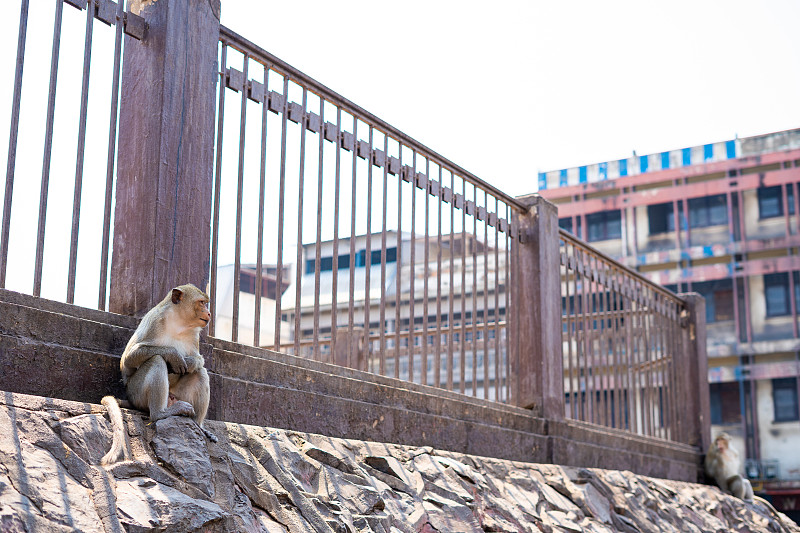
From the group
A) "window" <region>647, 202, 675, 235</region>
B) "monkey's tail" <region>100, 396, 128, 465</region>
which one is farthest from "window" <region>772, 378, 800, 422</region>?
"monkey's tail" <region>100, 396, 128, 465</region>

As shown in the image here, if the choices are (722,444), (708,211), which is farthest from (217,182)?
(708,211)

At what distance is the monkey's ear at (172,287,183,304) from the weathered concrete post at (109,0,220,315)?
286 mm

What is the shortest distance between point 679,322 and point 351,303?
269 inches

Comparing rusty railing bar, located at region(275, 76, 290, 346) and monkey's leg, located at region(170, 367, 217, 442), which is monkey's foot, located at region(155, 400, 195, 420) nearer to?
monkey's leg, located at region(170, 367, 217, 442)

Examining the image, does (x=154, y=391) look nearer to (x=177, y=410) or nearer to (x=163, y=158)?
(x=177, y=410)

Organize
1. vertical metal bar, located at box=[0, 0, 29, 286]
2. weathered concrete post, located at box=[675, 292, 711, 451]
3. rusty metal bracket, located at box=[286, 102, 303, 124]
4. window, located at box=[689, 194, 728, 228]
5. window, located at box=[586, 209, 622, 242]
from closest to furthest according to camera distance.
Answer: vertical metal bar, located at box=[0, 0, 29, 286]
rusty metal bracket, located at box=[286, 102, 303, 124]
weathered concrete post, located at box=[675, 292, 711, 451]
window, located at box=[689, 194, 728, 228]
window, located at box=[586, 209, 622, 242]

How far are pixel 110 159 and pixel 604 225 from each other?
26.3 meters

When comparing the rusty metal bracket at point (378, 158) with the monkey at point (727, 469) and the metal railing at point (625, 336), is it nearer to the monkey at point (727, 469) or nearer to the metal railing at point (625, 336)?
the metal railing at point (625, 336)

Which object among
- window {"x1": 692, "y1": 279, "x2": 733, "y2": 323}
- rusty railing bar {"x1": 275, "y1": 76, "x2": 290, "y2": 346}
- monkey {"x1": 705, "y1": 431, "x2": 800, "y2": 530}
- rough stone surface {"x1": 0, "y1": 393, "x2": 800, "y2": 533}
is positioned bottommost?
monkey {"x1": 705, "y1": 431, "x2": 800, "y2": 530}

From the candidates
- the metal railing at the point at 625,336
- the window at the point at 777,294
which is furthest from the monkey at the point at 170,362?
the window at the point at 777,294

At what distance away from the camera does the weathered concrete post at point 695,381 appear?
11398mm

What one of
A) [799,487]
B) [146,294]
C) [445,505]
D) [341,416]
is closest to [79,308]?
[146,294]

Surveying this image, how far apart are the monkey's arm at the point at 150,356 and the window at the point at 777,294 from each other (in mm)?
24633

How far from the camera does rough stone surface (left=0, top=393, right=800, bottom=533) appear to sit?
3.29 m
